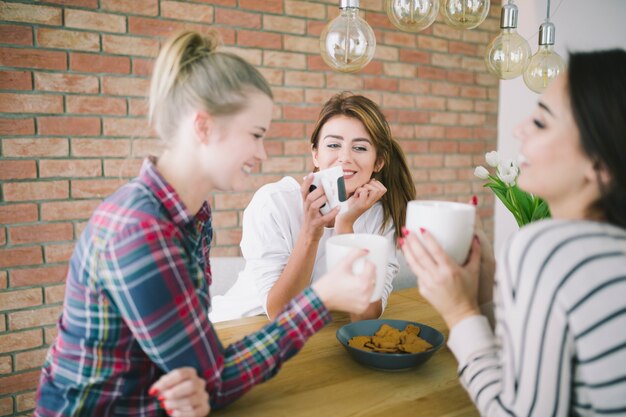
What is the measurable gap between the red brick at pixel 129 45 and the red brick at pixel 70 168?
0.49 m

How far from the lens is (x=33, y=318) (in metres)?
2.13

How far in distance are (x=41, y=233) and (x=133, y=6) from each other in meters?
1.06

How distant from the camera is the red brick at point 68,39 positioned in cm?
203

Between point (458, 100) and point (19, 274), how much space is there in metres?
2.62

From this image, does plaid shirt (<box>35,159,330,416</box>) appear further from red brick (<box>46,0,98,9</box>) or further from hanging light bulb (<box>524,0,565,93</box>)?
red brick (<box>46,0,98,9</box>)

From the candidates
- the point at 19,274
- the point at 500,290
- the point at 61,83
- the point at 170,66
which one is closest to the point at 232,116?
the point at 170,66

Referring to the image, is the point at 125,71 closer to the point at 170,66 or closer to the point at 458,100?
the point at 170,66

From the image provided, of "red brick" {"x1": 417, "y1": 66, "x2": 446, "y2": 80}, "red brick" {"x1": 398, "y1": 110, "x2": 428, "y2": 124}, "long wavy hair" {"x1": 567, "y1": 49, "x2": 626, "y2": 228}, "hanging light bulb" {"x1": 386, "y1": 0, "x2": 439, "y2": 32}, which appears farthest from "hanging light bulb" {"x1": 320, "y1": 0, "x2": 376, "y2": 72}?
"red brick" {"x1": 417, "y1": 66, "x2": 446, "y2": 80}

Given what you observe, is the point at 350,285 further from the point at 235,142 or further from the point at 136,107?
the point at 136,107

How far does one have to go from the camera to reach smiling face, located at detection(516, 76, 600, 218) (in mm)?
750

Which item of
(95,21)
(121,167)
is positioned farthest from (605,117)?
(95,21)

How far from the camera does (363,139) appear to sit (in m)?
1.75

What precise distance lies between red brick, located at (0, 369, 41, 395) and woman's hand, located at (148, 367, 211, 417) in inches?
65.8

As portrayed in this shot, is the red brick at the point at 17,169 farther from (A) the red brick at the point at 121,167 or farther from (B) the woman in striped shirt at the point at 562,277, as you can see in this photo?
(B) the woman in striped shirt at the point at 562,277
